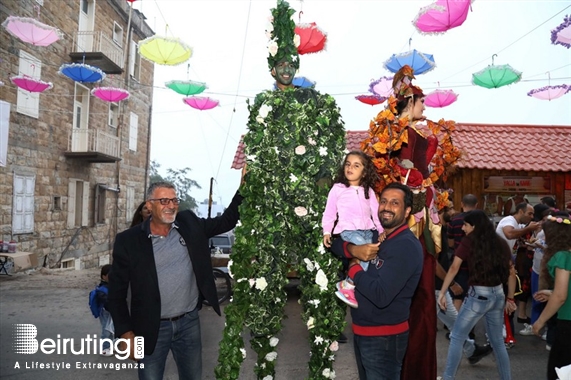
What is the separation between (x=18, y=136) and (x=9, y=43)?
104 inches

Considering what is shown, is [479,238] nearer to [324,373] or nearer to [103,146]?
[324,373]

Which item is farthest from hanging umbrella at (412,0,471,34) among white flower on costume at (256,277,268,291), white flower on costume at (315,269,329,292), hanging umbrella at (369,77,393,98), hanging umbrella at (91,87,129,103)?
hanging umbrella at (91,87,129,103)

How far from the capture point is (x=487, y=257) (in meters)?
4.80

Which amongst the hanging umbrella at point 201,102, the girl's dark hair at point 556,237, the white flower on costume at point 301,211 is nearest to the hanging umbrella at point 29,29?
the hanging umbrella at point 201,102

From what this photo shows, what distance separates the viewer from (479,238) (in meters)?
4.98

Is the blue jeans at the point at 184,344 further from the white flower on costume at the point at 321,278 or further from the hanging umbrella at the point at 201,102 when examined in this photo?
the hanging umbrella at the point at 201,102

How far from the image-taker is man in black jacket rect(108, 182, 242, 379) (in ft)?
11.4

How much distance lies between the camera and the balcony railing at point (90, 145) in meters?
16.3

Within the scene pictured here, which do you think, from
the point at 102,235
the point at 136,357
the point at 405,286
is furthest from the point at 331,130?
the point at 102,235

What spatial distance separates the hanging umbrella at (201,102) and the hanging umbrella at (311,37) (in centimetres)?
380

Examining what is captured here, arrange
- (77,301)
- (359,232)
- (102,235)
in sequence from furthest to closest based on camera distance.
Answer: (102,235) → (77,301) → (359,232)

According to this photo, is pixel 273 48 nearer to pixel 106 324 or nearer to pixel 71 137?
pixel 106 324

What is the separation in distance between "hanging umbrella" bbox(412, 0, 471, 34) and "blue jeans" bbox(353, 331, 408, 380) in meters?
7.73

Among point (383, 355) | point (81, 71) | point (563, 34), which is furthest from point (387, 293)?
point (81, 71)
